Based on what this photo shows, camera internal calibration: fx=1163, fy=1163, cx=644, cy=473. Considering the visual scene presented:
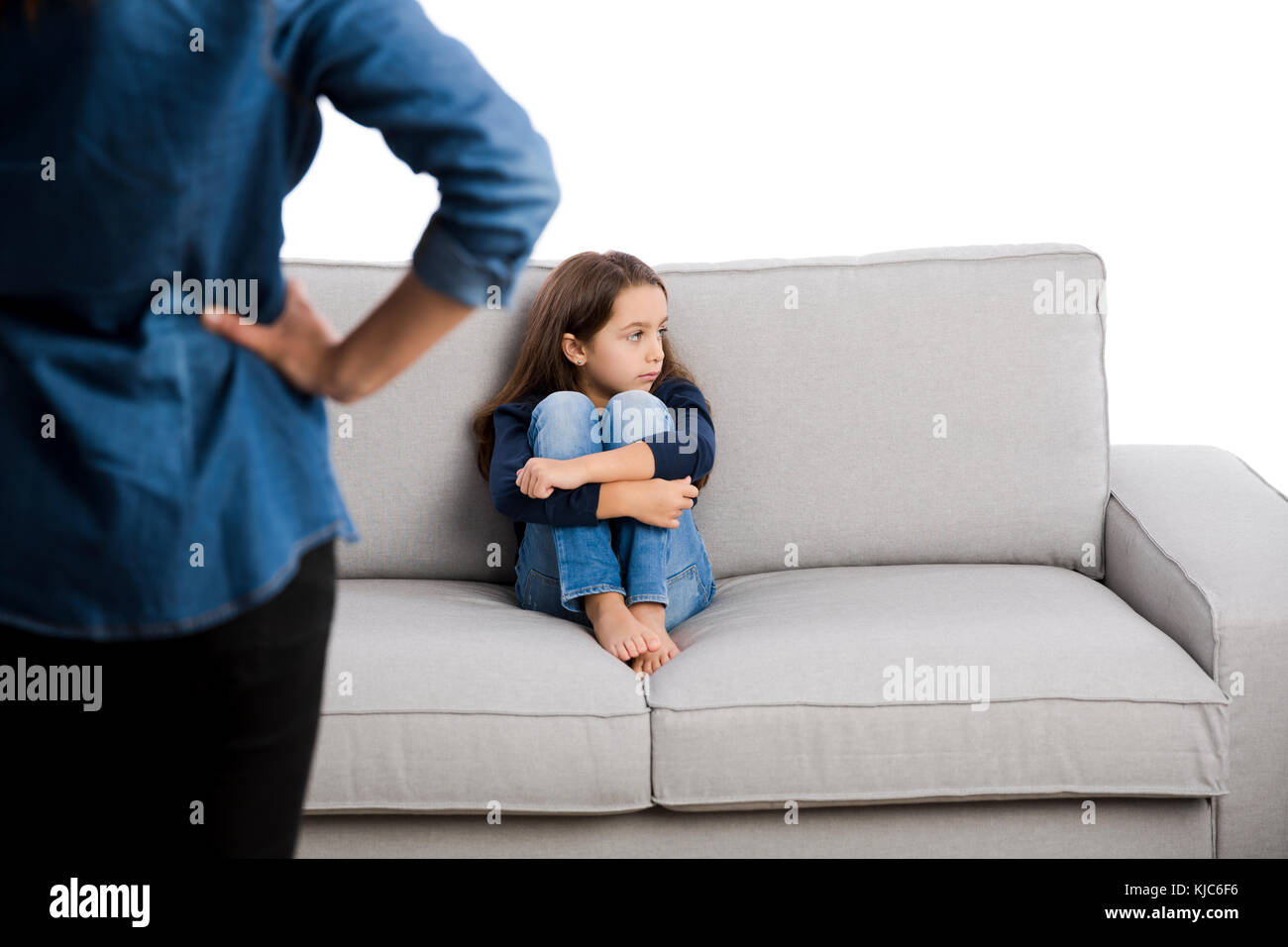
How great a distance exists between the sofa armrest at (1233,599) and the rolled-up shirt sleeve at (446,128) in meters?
1.37

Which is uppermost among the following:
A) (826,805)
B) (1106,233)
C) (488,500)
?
(1106,233)

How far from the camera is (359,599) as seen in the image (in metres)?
1.89

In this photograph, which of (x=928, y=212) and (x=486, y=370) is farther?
(x=928, y=212)

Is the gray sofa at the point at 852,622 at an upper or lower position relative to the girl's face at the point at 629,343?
lower

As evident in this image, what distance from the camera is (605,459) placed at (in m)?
1.83

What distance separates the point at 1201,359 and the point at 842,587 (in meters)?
1.25

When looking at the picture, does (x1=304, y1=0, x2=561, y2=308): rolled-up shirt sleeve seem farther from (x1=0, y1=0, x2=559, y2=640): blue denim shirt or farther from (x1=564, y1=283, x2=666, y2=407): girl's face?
(x1=564, y1=283, x2=666, y2=407): girl's face

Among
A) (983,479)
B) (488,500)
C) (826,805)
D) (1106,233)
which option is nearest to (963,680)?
(826,805)

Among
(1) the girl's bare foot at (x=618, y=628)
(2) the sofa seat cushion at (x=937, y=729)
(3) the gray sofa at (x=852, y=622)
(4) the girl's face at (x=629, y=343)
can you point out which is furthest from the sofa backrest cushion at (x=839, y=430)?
(2) the sofa seat cushion at (x=937, y=729)

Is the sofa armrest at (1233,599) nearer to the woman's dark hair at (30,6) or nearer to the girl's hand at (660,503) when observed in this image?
the girl's hand at (660,503)

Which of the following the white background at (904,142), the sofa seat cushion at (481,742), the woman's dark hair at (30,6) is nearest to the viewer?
Result: the woman's dark hair at (30,6)

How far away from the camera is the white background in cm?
246

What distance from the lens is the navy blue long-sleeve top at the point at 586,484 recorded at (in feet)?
5.96
